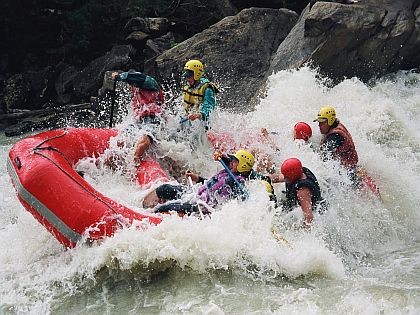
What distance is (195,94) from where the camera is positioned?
7340 mm

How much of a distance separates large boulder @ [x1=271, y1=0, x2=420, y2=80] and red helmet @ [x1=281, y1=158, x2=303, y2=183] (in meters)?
5.31

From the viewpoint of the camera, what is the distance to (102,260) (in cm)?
462

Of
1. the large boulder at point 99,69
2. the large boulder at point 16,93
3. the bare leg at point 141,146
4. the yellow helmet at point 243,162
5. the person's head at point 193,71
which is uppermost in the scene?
the person's head at point 193,71

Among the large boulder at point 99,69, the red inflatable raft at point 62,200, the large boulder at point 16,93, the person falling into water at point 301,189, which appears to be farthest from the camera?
the large boulder at point 16,93

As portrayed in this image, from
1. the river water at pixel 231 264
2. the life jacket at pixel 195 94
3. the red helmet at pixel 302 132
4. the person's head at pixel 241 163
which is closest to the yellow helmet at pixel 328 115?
the red helmet at pixel 302 132

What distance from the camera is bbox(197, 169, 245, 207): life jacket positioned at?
5.24 metres

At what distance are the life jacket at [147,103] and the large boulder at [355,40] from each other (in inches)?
167

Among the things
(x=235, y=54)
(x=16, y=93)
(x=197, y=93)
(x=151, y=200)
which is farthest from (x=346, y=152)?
(x=16, y=93)

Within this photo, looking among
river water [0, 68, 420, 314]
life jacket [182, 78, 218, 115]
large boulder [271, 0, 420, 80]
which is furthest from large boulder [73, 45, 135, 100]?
river water [0, 68, 420, 314]

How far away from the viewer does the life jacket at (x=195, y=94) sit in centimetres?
729

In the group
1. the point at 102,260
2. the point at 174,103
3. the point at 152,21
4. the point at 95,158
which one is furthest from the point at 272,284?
the point at 152,21

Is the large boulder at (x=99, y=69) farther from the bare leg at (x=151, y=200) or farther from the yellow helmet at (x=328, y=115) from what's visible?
the bare leg at (x=151, y=200)

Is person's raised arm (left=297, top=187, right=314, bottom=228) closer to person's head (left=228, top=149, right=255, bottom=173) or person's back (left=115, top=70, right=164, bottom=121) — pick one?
person's head (left=228, top=149, right=255, bottom=173)

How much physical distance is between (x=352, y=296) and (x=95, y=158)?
12.1ft
